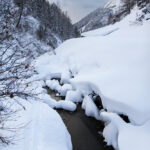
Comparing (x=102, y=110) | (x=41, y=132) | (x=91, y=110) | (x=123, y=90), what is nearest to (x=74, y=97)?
(x=91, y=110)

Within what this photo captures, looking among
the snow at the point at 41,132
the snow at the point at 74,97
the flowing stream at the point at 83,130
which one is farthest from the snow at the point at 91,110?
the snow at the point at 41,132

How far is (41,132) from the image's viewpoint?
4699 mm

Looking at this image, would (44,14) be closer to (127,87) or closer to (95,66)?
(95,66)

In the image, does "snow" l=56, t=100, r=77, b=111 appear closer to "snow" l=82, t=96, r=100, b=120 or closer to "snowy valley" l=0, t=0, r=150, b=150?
"snowy valley" l=0, t=0, r=150, b=150

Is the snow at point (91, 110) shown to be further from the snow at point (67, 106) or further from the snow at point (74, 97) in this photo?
the snow at point (74, 97)

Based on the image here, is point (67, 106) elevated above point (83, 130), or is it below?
above

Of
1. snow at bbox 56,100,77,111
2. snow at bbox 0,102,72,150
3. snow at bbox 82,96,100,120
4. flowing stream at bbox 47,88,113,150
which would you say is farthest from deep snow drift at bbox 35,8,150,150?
snow at bbox 0,102,72,150

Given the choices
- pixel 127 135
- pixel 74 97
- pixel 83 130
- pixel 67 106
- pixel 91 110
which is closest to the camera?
pixel 127 135

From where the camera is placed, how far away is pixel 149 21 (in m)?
11.7

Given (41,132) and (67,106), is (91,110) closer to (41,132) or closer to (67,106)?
(67,106)

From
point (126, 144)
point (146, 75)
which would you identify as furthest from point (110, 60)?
point (126, 144)

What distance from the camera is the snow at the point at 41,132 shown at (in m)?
4.02

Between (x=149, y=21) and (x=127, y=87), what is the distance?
26.4 ft

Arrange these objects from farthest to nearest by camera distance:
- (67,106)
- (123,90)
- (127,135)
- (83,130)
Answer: (67,106) → (83,130) → (123,90) → (127,135)
